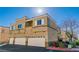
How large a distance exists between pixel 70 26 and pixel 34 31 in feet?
2.69

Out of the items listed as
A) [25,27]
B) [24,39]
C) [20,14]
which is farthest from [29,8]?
[24,39]

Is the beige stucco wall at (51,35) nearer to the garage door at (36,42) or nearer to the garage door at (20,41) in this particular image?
the garage door at (36,42)

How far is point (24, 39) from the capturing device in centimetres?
310

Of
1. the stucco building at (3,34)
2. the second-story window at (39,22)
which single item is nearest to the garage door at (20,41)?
the stucco building at (3,34)

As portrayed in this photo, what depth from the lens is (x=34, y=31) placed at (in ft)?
10.1

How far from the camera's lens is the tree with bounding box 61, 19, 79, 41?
304 cm

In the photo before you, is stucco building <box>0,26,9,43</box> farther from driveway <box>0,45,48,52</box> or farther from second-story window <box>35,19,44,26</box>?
second-story window <box>35,19,44,26</box>

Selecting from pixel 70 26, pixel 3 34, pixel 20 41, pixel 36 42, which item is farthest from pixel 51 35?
pixel 3 34

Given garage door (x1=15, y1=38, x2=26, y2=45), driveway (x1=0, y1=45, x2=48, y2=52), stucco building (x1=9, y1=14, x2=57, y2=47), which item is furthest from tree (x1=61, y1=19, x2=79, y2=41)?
garage door (x1=15, y1=38, x2=26, y2=45)

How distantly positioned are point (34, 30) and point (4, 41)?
0.73 m

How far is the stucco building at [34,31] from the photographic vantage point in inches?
119

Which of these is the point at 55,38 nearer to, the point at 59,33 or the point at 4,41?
the point at 59,33

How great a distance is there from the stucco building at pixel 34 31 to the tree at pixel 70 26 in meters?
0.22

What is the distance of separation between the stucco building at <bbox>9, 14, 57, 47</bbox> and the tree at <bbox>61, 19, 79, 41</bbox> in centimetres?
22
